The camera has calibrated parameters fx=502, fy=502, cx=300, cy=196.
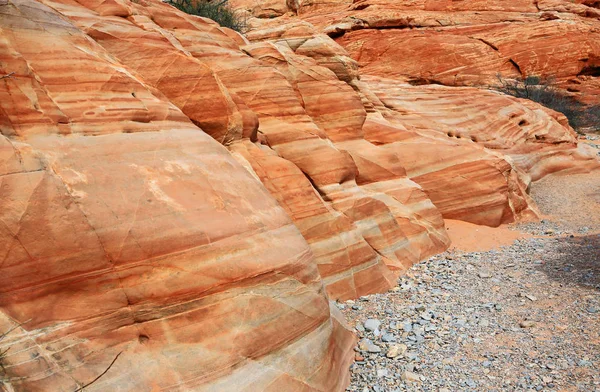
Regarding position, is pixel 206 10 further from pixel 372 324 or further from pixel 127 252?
pixel 127 252

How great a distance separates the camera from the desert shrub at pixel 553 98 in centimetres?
2195

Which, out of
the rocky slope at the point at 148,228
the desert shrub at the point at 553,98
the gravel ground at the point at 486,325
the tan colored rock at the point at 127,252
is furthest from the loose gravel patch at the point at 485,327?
the desert shrub at the point at 553,98

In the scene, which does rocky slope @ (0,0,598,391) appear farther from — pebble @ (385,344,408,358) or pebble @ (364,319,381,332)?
pebble @ (364,319,381,332)

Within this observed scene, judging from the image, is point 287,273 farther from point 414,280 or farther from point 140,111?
point 414,280

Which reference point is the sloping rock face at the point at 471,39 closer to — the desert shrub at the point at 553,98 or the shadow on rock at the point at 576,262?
the desert shrub at the point at 553,98

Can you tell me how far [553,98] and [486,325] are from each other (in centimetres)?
1931

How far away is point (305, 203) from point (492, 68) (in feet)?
58.0

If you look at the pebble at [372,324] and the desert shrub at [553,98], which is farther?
the desert shrub at [553,98]

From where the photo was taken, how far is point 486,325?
6691mm

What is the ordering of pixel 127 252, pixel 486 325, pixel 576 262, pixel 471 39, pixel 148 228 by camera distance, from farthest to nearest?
pixel 471 39, pixel 576 262, pixel 486 325, pixel 148 228, pixel 127 252

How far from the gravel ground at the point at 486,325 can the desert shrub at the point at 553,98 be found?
551 inches

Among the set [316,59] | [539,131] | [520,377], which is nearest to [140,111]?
[520,377]

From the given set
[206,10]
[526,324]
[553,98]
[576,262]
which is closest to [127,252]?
[526,324]

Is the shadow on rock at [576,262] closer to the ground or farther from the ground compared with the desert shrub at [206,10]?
closer to the ground
